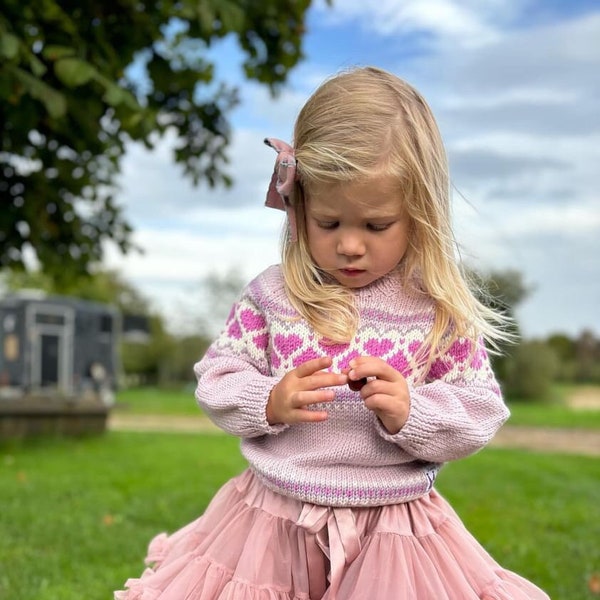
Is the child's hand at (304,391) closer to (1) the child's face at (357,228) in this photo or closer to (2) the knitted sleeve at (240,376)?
(2) the knitted sleeve at (240,376)

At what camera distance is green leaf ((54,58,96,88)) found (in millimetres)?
4410

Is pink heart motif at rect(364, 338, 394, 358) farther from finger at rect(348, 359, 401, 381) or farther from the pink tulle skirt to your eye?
the pink tulle skirt

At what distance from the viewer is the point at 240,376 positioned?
2.19 metres

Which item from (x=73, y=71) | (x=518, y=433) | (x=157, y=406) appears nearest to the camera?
(x=73, y=71)

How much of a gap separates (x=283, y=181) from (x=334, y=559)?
0.92m

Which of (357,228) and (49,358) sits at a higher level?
(357,228)

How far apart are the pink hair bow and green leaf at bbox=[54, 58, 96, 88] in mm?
2478

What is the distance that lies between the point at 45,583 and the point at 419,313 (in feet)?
8.23

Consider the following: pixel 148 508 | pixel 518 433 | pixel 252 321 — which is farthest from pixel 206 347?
pixel 252 321

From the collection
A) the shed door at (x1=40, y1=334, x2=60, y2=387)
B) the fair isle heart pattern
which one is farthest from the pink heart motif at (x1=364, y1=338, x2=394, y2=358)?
the shed door at (x1=40, y1=334, x2=60, y2=387)

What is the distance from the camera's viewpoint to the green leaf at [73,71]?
4410 mm

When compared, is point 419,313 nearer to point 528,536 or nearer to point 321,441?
point 321,441

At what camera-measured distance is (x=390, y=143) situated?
6.84ft

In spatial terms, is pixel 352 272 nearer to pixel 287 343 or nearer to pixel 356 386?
pixel 287 343
